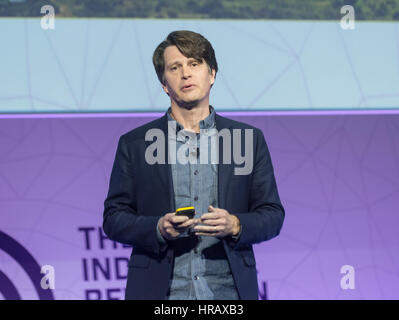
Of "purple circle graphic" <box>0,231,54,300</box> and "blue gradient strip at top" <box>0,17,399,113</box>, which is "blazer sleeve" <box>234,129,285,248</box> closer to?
"blue gradient strip at top" <box>0,17,399,113</box>

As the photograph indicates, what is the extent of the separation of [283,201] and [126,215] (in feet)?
5.01

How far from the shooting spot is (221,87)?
10.3 feet

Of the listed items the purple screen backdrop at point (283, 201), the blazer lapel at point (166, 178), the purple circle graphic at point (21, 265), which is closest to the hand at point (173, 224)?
the blazer lapel at point (166, 178)

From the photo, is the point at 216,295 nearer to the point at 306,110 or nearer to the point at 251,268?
the point at 251,268

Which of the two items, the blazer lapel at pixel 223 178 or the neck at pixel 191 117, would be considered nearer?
the blazer lapel at pixel 223 178

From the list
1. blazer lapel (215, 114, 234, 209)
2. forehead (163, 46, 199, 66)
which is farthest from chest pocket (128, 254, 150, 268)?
forehead (163, 46, 199, 66)

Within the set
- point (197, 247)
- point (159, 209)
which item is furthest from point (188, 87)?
point (197, 247)

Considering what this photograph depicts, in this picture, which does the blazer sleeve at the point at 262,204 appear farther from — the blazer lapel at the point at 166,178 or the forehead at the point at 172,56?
the forehead at the point at 172,56

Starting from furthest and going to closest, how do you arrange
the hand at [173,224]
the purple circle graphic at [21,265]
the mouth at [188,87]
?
the purple circle graphic at [21,265] → the mouth at [188,87] → the hand at [173,224]

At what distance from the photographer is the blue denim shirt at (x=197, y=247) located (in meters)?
1.82

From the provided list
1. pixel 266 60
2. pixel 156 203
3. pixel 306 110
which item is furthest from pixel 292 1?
pixel 156 203

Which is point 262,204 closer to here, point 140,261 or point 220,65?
point 140,261

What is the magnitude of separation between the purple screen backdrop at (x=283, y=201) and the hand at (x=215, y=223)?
145 cm
